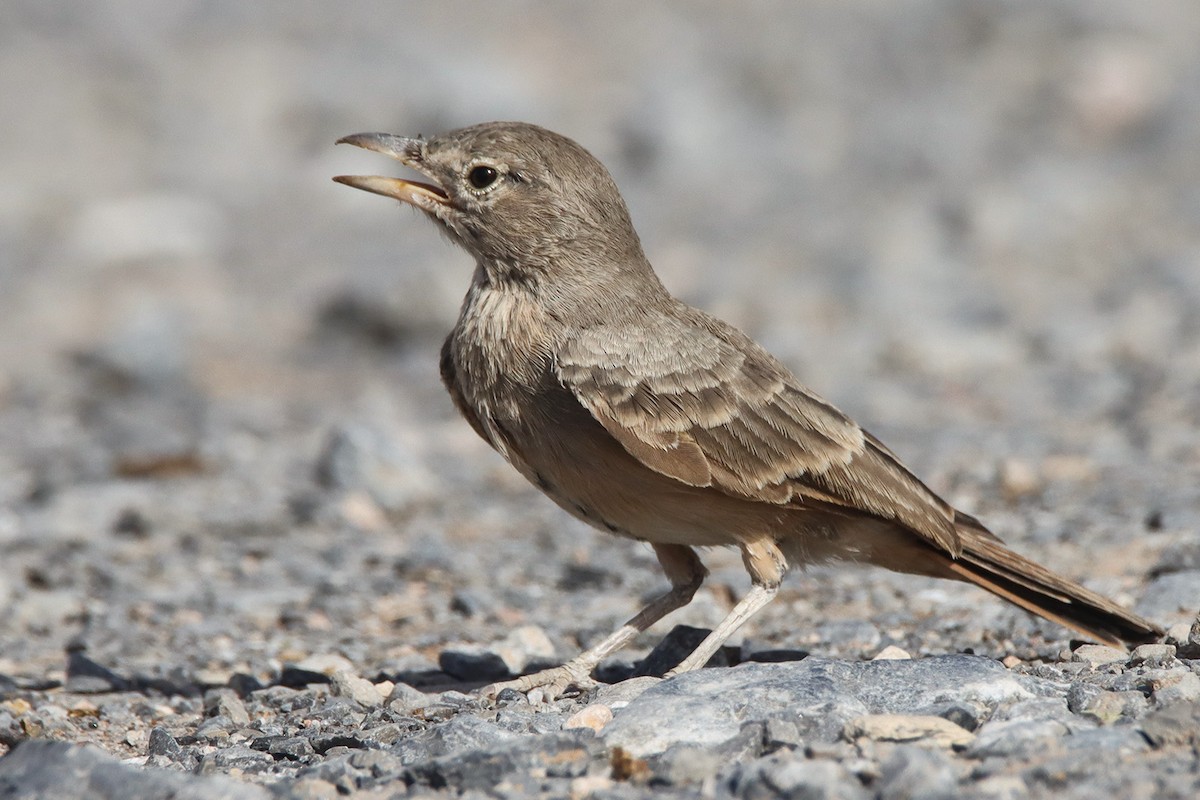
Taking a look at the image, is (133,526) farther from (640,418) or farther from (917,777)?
(917,777)

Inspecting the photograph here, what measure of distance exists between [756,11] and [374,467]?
35.9 ft

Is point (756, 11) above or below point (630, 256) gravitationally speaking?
above

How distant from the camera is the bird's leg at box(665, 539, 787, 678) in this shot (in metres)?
5.31

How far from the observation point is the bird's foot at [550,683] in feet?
17.0

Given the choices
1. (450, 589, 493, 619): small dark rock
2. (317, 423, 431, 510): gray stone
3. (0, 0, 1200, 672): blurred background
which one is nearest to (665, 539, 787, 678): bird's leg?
(450, 589, 493, 619): small dark rock

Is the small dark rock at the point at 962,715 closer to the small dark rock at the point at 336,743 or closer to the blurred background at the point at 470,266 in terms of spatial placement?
the small dark rock at the point at 336,743

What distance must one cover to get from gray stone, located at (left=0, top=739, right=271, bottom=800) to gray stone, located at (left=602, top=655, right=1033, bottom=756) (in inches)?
40.6

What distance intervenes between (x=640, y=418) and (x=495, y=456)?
14.0 feet

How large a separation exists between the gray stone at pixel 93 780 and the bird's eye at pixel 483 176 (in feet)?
8.73

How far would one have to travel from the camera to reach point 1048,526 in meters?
7.37

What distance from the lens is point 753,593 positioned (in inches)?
215

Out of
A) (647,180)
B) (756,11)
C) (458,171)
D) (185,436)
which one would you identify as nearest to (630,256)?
(458,171)

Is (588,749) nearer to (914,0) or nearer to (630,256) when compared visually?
(630,256)

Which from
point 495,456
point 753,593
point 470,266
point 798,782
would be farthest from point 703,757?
point 470,266
